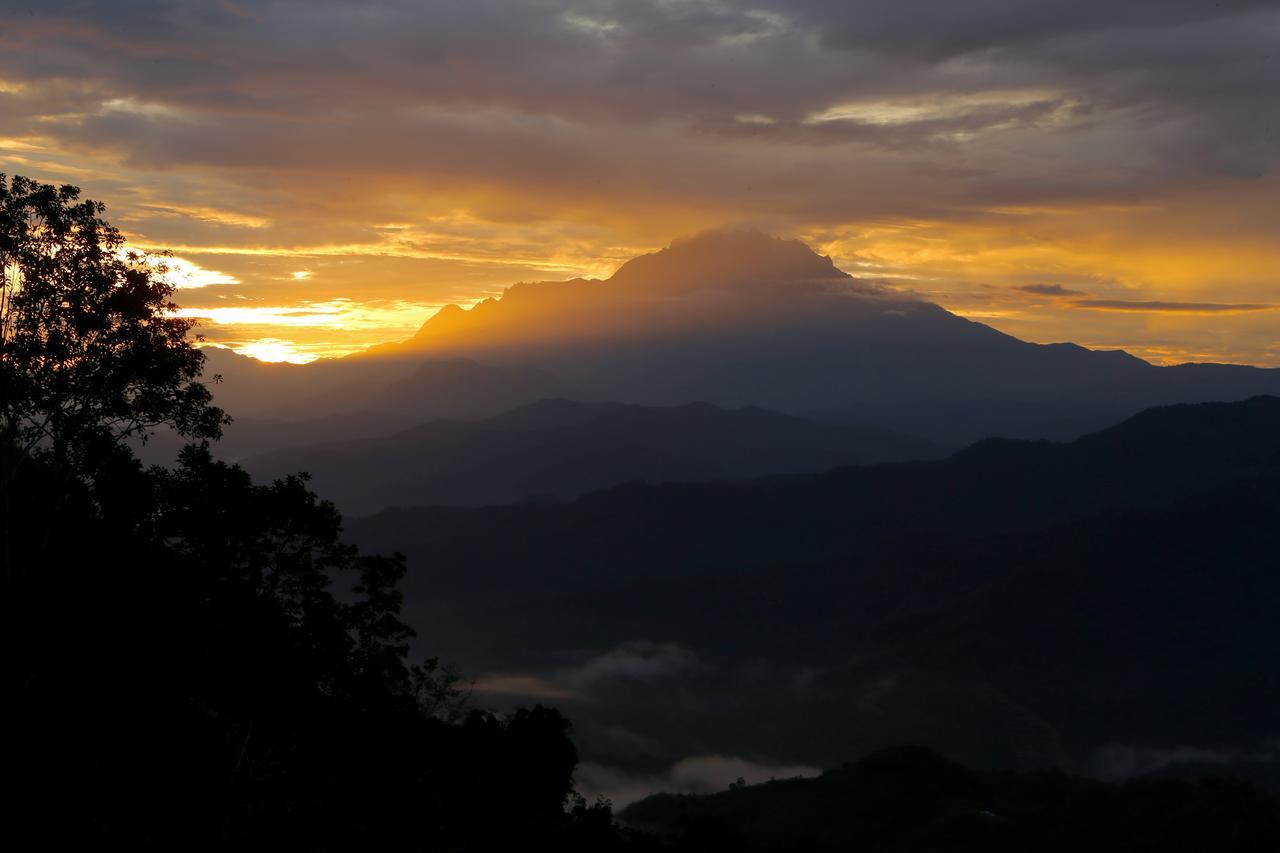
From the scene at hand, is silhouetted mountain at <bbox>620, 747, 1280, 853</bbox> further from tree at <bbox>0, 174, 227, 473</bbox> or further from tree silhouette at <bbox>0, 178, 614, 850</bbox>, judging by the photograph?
tree at <bbox>0, 174, 227, 473</bbox>

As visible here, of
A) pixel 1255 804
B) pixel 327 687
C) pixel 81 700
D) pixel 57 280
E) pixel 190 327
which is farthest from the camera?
pixel 1255 804

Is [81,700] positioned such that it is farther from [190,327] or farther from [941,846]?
[941,846]

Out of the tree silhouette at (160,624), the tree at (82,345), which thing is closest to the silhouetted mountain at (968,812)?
the tree silhouette at (160,624)

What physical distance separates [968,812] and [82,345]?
131m

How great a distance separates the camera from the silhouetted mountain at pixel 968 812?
119m

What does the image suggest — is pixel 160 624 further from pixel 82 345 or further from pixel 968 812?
pixel 968 812

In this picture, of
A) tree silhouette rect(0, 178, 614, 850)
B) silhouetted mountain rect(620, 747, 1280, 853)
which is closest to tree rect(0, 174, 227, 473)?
tree silhouette rect(0, 178, 614, 850)

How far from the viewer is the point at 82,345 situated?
40031mm

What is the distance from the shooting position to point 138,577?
4362 cm

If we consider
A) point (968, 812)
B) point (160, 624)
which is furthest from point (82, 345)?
point (968, 812)

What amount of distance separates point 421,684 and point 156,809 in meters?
50.0

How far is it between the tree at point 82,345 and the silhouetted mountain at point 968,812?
75.5m

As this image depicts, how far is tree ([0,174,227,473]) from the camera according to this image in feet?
127

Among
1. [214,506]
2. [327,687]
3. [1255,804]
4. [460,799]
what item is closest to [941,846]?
[1255,804]
